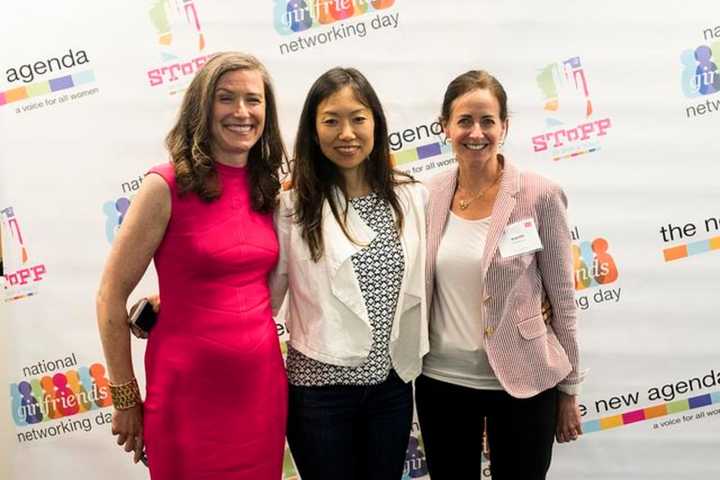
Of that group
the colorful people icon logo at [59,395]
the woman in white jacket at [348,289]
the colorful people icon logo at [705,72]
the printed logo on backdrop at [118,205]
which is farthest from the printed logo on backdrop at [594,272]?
the colorful people icon logo at [59,395]

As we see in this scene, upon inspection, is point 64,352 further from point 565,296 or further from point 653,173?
point 653,173

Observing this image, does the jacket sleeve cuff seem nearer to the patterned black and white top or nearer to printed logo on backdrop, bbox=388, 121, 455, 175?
the patterned black and white top

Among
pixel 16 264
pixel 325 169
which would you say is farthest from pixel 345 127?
pixel 16 264

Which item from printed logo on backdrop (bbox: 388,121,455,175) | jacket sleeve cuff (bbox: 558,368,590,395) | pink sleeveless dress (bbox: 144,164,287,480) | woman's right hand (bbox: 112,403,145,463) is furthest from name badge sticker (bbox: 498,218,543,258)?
woman's right hand (bbox: 112,403,145,463)

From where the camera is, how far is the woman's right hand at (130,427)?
1.37 metres

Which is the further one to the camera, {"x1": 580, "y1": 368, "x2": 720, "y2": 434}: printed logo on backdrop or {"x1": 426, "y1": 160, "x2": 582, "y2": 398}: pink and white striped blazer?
{"x1": 580, "y1": 368, "x2": 720, "y2": 434}: printed logo on backdrop

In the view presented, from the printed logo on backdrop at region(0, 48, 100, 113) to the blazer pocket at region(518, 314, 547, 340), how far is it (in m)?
1.80

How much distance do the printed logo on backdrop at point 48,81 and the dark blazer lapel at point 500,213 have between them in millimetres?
1625

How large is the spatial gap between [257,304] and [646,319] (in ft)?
5.64

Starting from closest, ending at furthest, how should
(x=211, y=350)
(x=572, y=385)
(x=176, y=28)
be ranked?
(x=211, y=350) < (x=572, y=385) < (x=176, y=28)

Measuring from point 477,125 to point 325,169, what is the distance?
0.41 metres

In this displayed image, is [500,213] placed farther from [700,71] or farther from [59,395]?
[59,395]

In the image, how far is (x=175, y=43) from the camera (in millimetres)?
2152

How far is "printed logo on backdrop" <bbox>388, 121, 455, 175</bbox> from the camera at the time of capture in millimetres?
2238
